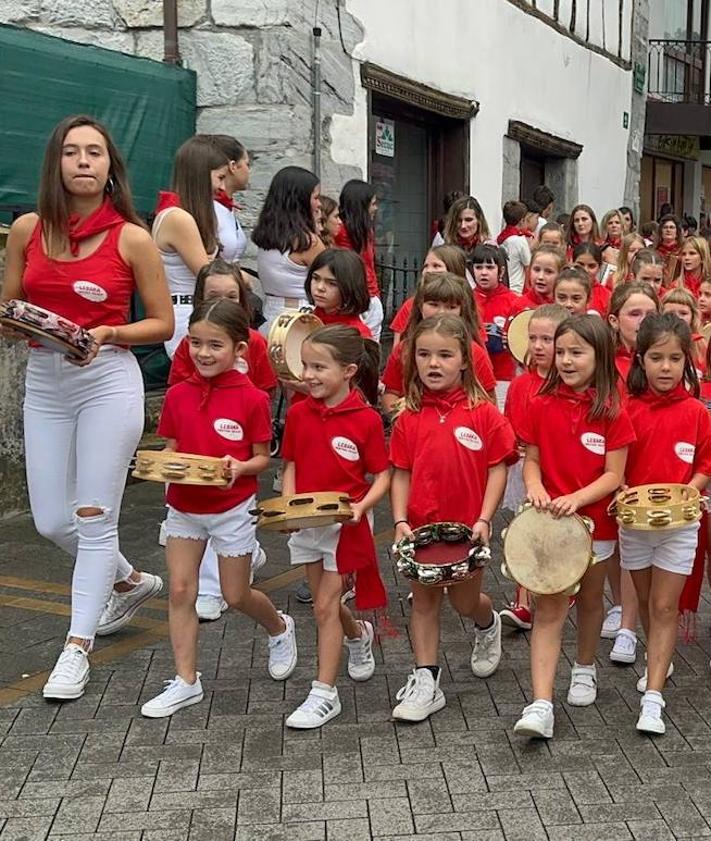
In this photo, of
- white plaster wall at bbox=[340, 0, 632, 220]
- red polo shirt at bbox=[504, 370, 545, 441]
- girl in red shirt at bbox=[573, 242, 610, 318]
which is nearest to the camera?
red polo shirt at bbox=[504, 370, 545, 441]

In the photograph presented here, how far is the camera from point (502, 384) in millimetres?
5809

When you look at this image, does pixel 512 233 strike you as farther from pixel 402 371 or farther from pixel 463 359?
pixel 463 359

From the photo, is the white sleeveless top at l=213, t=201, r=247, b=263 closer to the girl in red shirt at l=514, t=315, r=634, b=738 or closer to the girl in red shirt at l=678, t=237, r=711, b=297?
the girl in red shirt at l=514, t=315, r=634, b=738

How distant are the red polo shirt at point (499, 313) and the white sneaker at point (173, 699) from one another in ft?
7.87

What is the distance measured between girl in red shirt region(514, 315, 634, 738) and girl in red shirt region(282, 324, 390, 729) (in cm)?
54

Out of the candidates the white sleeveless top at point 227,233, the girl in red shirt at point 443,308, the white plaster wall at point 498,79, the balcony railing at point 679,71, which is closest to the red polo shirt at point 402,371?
A: the girl in red shirt at point 443,308

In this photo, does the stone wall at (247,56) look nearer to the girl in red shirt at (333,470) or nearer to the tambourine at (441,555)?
the girl in red shirt at (333,470)

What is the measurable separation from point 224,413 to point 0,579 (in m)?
2.13

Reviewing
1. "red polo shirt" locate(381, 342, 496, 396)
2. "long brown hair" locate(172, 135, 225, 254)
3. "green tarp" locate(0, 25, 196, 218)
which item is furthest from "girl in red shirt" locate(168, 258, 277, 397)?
"green tarp" locate(0, 25, 196, 218)

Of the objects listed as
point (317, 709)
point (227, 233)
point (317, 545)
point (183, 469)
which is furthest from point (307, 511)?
point (227, 233)

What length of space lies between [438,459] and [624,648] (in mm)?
1211

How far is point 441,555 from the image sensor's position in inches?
147

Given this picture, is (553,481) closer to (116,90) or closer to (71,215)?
(71,215)

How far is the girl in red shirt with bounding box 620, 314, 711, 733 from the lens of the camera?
13.1 feet
